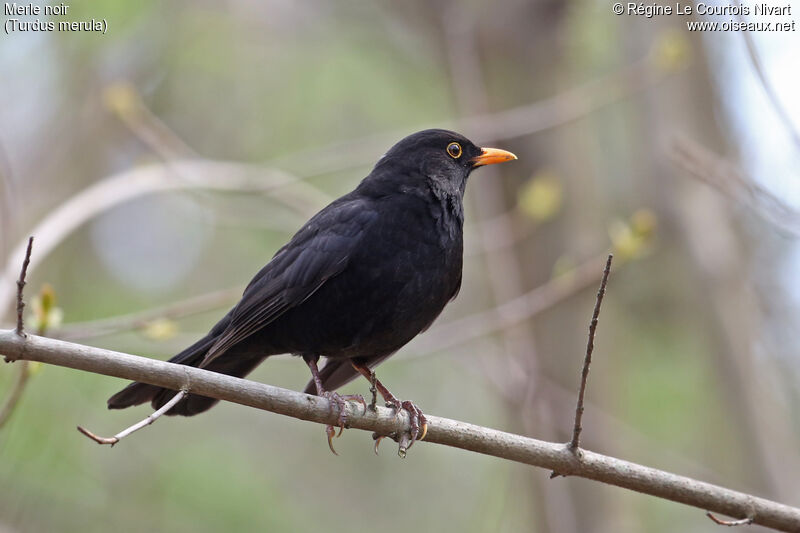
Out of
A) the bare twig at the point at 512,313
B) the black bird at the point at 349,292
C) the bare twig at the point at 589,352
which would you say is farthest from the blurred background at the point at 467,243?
the bare twig at the point at 589,352

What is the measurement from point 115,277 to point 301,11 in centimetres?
361

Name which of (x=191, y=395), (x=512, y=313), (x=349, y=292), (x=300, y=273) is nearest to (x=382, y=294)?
(x=349, y=292)

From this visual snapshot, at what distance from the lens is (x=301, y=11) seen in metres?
Answer: 9.62

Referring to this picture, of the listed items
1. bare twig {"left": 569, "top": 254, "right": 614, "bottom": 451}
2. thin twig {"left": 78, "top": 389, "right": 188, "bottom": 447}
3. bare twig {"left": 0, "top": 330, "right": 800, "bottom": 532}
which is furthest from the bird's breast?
thin twig {"left": 78, "top": 389, "right": 188, "bottom": 447}

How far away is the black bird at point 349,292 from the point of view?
4.20 meters

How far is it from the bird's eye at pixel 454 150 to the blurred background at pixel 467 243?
117 centimetres

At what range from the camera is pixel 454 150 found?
16.8ft

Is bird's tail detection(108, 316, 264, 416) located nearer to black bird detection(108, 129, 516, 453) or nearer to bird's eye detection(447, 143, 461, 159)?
black bird detection(108, 129, 516, 453)

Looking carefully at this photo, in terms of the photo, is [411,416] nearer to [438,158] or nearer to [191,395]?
[191,395]

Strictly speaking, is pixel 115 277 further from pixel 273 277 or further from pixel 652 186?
pixel 652 186

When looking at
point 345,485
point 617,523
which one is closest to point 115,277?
point 345,485

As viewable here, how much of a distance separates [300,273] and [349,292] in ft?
0.96

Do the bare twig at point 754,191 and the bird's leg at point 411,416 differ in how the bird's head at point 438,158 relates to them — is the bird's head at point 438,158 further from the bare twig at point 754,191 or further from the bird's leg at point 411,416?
the bird's leg at point 411,416

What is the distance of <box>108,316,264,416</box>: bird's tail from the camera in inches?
159
